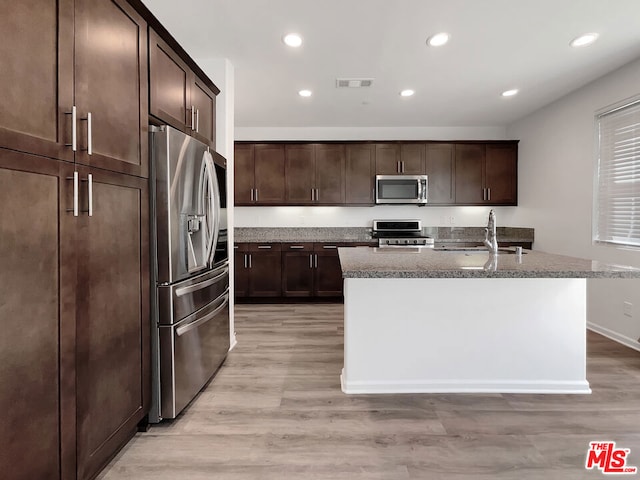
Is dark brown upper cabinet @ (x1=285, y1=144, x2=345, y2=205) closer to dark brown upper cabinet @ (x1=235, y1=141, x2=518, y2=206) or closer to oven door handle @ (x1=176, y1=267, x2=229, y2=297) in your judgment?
dark brown upper cabinet @ (x1=235, y1=141, x2=518, y2=206)

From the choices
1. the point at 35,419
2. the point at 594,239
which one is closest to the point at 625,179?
the point at 594,239

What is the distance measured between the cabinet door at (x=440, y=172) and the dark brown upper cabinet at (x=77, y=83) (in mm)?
4265

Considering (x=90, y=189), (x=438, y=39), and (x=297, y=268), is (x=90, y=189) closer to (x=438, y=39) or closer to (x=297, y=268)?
(x=438, y=39)

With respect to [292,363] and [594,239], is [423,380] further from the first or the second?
[594,239]

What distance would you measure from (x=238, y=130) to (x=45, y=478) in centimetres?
498

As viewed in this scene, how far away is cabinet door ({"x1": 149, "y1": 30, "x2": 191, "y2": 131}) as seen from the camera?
197 centimetres

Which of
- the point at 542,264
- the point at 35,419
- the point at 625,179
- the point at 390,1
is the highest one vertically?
the point at 390,1

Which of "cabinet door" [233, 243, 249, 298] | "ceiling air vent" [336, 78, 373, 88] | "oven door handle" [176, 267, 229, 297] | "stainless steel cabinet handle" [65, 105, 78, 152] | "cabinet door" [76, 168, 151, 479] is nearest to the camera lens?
"stainless steel cabinet handle" [65, 105, 78, 152]

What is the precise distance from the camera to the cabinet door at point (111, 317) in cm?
144

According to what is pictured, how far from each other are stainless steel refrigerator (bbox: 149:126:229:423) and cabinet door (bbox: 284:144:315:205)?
108 inches

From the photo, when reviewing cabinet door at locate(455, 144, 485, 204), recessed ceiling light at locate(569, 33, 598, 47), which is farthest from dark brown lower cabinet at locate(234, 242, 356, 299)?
recessed ceiling light at locate(569, 33, 598, 47)

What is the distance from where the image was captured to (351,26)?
2.60 m

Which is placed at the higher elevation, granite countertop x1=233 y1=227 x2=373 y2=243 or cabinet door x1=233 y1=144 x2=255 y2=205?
cabinet door x1=233 y1=144 x2=255 y2=205

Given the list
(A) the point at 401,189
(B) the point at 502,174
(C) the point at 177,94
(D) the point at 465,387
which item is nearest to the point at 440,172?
(A) the point at 401,189
